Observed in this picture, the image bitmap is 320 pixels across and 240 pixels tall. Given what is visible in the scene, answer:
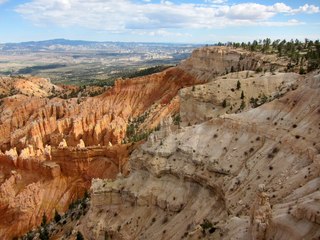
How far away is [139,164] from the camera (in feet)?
137

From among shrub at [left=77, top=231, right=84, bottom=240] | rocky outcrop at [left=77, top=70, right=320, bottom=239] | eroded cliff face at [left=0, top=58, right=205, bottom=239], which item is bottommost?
eroded cliff face at [left=0, top=58, right=205, bottom=239]

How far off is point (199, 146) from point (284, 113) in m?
7.95

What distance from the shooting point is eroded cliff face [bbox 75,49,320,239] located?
896 inches

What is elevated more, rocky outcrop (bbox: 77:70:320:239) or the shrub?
rocky outcrop (bbox: 77:70:320:239)

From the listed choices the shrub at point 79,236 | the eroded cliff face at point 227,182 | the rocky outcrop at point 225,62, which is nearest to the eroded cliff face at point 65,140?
the rocky outcrop at point 225,62

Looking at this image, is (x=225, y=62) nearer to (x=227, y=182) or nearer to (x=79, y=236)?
(x=79, y=236)

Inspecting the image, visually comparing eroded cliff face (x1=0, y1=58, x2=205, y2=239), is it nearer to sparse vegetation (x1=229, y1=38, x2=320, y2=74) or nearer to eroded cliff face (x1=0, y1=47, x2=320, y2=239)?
eroded cliff face (x1=0, y1=47, x2=320, y2=239)

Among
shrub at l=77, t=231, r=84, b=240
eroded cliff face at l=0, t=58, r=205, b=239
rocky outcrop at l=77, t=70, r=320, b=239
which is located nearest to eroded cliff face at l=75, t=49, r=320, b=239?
rocky outcrop at l=77, t=70, r=320, b=239

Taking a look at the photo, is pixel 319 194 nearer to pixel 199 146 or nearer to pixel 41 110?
pixel 199 146

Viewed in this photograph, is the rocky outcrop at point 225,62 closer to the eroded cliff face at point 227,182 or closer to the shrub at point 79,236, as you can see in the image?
the eroded cliff face at point 227,182

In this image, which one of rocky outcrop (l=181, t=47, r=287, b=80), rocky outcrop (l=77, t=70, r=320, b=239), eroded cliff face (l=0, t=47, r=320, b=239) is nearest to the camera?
rocky outcrop (l=77, t=70, r=320, b=239)

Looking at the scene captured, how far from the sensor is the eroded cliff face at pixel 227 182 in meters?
22.8

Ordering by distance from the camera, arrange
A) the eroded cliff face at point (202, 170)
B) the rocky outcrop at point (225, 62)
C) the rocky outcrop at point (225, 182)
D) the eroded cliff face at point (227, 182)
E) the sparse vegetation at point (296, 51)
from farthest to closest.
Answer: the rocky outcrop at point (225, 62) < the sparse vegetation at point (296, 51) < the eroded cliff face at point (202, 170) < the rocky outcrop at point (225, 182) < the eroded cliff face at point (227, 182)

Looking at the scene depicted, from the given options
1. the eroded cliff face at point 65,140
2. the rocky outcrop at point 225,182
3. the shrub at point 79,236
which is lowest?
the eroded cliff face at point 65,140
